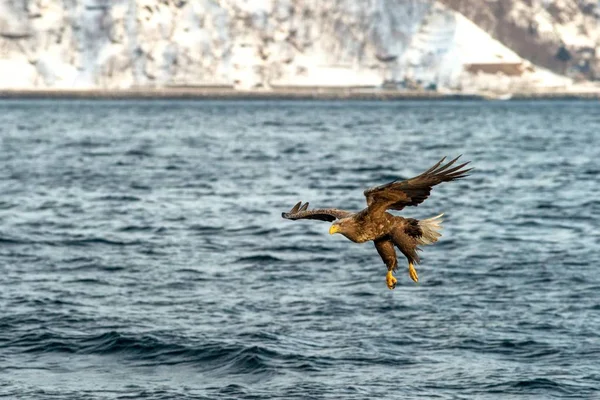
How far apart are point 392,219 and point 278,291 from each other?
480 inches

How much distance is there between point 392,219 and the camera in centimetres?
1432

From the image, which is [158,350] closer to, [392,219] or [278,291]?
[278,291]

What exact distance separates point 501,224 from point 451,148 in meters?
41.5

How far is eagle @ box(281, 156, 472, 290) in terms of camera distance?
13344 mm

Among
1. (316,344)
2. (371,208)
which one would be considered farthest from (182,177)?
(371,208)

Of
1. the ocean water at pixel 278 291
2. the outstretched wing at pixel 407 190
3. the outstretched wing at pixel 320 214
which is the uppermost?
the outstretched wing at pixel 407 190

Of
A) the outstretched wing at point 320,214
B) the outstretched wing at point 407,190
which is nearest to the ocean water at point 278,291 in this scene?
the outstretched wing at point 320,214

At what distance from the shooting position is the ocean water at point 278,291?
19578 millimetres

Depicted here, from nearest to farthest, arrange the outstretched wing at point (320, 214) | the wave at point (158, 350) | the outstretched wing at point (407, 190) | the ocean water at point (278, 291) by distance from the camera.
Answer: the outstretched wing at point (407, 190) < the outstretched wing at point (320, 214) < the ocean water at point (278, 291) < the wave at point (158, 350)

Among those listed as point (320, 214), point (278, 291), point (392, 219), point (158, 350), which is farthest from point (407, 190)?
point (278, 291)

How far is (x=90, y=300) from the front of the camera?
25359 millimetres

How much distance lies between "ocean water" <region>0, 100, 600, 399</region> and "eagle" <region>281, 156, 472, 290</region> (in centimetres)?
457

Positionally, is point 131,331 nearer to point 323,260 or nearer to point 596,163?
point 323,260

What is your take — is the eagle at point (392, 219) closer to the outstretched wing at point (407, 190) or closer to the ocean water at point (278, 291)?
the outstretched wing at point (407, 190)
